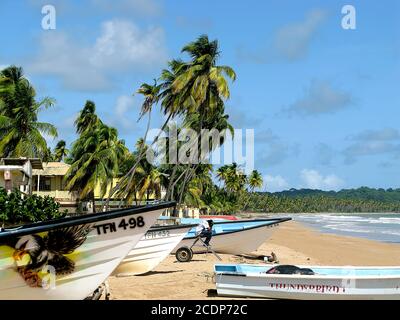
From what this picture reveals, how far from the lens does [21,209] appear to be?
68.9ft

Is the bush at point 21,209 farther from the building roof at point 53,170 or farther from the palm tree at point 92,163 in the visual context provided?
the building roof at point 53,170

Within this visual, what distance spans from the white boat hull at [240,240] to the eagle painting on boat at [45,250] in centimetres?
1297

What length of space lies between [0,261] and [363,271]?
866 cm

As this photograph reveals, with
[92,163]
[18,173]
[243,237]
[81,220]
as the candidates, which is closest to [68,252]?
[81,220]

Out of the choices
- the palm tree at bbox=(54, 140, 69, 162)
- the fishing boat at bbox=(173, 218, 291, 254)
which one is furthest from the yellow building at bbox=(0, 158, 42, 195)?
the palm tree at bbox=(54, 140, 69, 162)

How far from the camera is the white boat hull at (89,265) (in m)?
9.20

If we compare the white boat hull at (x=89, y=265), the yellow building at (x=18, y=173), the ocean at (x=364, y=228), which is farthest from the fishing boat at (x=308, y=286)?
the ocean at (x=364, y=228)

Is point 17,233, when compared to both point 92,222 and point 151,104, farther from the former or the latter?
point 151,104

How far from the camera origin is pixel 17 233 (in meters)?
8.73

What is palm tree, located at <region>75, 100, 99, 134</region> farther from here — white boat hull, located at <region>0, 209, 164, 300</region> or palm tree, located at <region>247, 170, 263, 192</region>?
palm tree, located at <region>247, 170, 263, 192</region>

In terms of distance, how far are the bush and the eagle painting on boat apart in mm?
11327

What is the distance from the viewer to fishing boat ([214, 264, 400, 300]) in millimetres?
11898

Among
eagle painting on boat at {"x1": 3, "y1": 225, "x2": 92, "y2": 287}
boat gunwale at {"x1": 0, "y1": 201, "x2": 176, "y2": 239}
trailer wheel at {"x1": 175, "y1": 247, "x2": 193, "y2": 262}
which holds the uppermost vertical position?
boat gunwale at {"x1": 0, "y1": 201, "x2": 176, "y2": 239}

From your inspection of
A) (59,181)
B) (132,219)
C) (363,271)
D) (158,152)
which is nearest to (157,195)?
(158,152)
